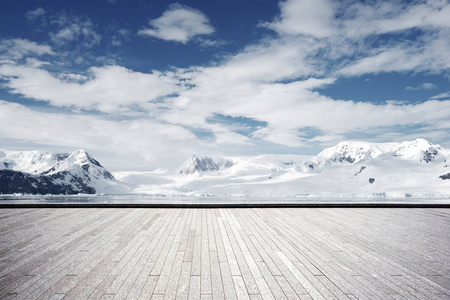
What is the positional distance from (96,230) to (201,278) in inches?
220

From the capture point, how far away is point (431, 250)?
755cm

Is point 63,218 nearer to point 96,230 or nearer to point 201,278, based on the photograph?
point 96,230

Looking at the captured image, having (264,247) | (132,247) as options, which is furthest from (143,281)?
(264,247)

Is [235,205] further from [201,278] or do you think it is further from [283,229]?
[201,278]

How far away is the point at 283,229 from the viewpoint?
9.91 m

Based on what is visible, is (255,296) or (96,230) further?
(96,230)

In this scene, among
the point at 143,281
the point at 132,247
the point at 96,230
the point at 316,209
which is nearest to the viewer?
the point at 143,281

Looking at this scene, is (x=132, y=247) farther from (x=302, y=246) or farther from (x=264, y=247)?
(x=302, y=246)

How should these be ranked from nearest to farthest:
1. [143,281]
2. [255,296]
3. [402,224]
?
[255,296] < [143,281] < [402,224]

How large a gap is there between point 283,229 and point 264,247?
2.64m

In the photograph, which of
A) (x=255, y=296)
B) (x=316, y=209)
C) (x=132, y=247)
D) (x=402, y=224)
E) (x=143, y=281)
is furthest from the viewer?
(x=316, y=209)

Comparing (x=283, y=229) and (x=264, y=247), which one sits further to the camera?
(x=283, y=229)

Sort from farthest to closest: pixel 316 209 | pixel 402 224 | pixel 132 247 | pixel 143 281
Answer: pixel 316 209, pixel 402 224, pixel 132 247, pixel 143 281

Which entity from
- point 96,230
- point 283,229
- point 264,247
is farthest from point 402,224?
point 96,230
